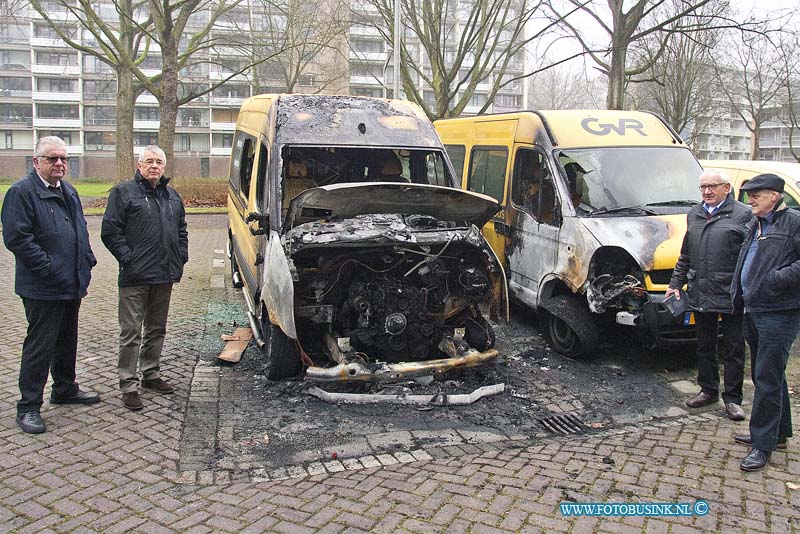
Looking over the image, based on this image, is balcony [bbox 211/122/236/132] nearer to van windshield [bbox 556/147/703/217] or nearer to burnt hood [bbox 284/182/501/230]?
van windshield [bbox 556/147/703/217]

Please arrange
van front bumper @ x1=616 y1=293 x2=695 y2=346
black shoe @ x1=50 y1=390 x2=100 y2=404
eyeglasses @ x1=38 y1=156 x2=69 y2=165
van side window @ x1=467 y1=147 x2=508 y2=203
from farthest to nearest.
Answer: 1. van side window @ x1=467 y1=147 x2=508 y2=203
2. van front bumper @ x1=616 y1=293 x2=695 y2=346
3. black shoe @ x1=50 y1=390 x2=100 y2=404
4. eyeglasses @ x1=38 y1=156 x2=69 y2=165

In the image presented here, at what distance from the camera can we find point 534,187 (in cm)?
772

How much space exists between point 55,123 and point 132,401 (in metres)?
64.7

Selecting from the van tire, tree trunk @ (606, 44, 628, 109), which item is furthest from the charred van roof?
tree trunk @ (606, 44, 628, 109)

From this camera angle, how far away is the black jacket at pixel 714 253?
525 cm

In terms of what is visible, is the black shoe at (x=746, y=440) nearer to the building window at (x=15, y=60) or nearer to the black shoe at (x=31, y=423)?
the black shoe at (x=31, y=423)

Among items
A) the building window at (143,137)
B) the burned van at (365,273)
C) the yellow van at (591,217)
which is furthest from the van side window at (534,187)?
the building window at (143,137)

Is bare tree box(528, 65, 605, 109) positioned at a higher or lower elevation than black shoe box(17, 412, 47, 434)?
higher

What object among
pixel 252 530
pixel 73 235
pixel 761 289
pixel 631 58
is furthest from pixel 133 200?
pixel 631 58

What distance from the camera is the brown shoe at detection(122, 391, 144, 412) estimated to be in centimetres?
514

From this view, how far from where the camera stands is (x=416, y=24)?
71.4ft

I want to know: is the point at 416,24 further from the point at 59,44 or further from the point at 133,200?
the point at 59,44

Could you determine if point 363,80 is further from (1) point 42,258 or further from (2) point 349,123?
(1) point 42,258

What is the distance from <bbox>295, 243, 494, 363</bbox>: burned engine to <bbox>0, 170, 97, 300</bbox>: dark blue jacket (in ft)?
5.74
